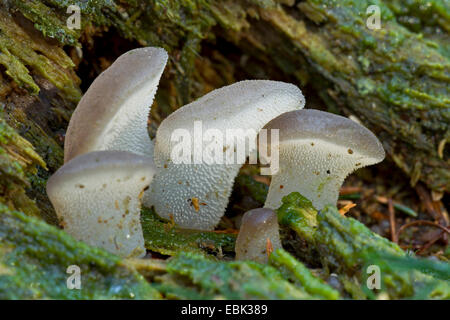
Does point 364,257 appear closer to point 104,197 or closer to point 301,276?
point 301,276

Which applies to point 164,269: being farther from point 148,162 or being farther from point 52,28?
point 52,28

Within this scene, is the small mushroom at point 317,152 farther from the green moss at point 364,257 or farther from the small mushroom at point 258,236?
the small mushroom at point 258,236

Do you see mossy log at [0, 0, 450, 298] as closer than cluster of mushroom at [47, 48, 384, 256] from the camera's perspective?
No

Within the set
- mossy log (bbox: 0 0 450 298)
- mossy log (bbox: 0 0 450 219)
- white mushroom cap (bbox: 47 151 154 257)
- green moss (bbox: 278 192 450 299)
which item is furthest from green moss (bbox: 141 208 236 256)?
mossy log (bbox: 0 0 450 219)

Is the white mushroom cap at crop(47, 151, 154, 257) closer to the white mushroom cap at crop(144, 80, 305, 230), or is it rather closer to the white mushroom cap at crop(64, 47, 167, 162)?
the white mushroom cap at crop(64, 47, 167, 162)

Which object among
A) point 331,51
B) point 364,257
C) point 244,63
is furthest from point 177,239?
point 244,63
